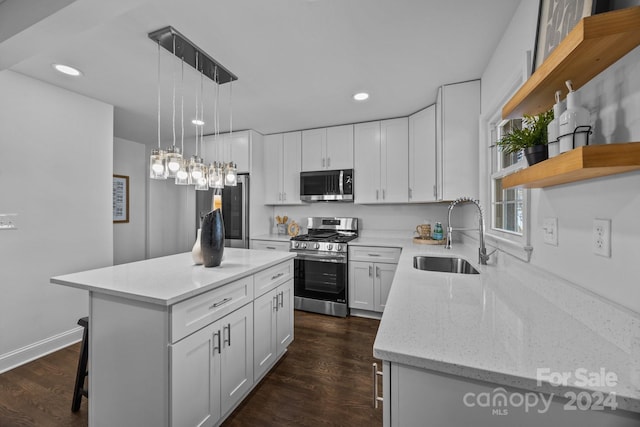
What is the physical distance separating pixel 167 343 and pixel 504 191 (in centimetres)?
240

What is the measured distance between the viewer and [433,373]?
69cm

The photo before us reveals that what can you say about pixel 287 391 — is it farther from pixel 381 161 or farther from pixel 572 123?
pixel 381 161

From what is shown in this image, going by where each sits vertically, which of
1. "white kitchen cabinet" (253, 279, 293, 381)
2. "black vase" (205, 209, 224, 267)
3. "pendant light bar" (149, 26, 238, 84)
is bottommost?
"white kitchen cabinet" (253, 279, 293, 381)

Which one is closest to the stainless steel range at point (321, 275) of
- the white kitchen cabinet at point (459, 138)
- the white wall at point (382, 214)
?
the white wall at point (382, 214)

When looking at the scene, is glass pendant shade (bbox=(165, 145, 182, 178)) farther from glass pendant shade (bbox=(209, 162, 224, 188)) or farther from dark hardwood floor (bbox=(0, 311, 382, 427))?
dark hardwood floor (bbox=(0, 311, 382, 427))

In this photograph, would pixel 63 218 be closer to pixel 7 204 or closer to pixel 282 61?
pixel 7 204

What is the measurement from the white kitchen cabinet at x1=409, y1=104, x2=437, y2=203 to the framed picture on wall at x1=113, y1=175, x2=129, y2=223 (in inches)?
175

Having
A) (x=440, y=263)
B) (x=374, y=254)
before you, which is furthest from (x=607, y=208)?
(x=374, y=254)

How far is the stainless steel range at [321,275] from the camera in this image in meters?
3.11

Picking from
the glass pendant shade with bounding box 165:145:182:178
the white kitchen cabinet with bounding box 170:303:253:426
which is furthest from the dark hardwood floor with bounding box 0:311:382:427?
the glass pendant shade with bounding box 165:145:182:178

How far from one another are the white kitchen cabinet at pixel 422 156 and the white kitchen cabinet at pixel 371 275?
74 cm

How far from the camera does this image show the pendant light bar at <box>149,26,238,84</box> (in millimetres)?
1707

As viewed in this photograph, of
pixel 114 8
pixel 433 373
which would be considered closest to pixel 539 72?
pixel 433 373

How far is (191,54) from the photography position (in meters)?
1.92
